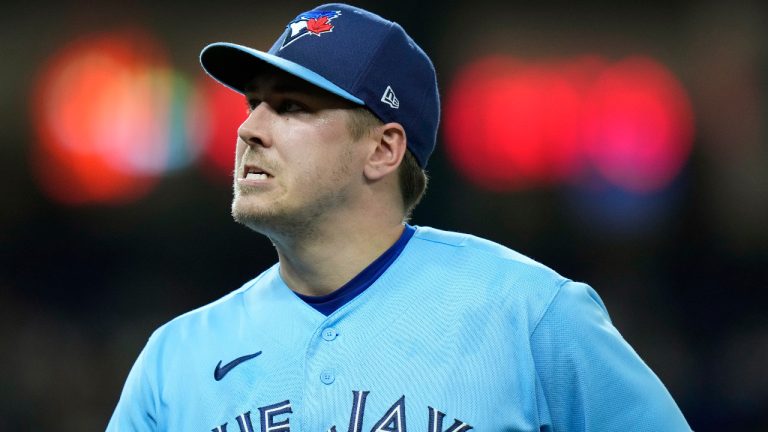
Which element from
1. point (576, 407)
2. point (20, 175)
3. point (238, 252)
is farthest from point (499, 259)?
point (20, 175)

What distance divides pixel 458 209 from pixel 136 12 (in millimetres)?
2996

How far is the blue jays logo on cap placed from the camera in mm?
2367

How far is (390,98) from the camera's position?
2373 millimetres

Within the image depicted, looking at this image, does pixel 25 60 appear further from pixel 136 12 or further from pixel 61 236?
pixel 61 236

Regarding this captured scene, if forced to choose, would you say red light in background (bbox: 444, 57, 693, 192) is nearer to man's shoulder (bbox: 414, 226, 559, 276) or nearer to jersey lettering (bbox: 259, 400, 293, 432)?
man's shoulder (bbox: 414, 226, 559, 276)

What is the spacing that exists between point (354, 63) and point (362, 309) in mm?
551

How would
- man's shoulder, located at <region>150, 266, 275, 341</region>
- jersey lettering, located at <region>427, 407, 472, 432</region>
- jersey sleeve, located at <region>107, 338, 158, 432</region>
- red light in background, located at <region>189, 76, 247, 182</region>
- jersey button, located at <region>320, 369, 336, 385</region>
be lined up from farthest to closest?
red light in background, located at <region>189, 76, 247, 182</region>
man's shoulder, located at <region>150, 266, 275, 341</region>
jersey sleeve, located at <region>107, 338, 158, 432</region>
jersey button, located at <region>320, 369, 336, 385</region>
jersey lettering, located at <region>427, 407, 472, 432</region>

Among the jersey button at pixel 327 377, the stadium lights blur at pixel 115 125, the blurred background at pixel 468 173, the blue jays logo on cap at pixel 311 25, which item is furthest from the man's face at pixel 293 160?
the stadium lights blur at pixel 115 125

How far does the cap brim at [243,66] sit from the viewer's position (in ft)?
7.36

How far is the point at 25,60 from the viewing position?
7.82 metres

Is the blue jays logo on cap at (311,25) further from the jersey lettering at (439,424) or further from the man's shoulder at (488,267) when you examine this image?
the jersey lettering at (439,424)

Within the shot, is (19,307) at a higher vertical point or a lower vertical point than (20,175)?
lower

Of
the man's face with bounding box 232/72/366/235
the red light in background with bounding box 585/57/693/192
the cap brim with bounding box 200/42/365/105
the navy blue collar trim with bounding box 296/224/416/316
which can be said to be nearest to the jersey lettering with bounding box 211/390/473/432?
the navy blue collar trim with bounding box 296/224/416/316

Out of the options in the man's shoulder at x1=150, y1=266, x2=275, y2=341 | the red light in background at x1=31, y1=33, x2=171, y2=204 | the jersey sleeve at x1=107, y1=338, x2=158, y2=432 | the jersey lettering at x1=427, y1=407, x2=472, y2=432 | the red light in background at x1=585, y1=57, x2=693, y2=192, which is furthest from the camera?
the red light in background at x1=31, y1=33, x2=171, y2=204
